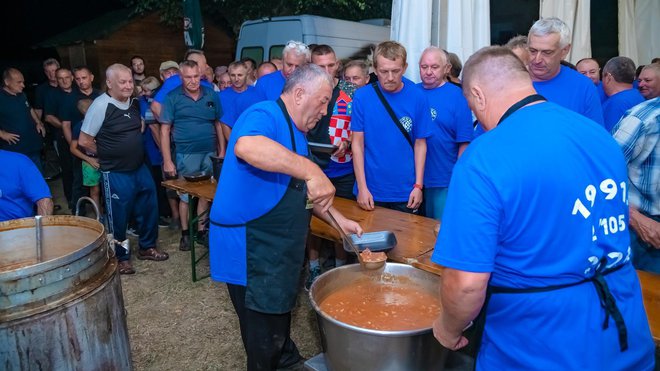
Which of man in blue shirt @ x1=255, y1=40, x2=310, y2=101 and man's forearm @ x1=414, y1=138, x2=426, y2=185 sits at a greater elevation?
man in blue shirt @ x1=255, y1=40, x2=310, y2=101

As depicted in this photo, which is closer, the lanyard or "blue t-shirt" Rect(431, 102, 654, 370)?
"blue t-shirt" Rect(431, 102, 654, 370)

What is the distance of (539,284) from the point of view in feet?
4.60

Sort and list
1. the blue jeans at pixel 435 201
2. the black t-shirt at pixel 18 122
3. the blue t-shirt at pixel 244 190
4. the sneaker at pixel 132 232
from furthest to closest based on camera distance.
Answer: the black t-shirt at pixel 18 122 < the sneaker at pixel 132 232 < the blue jeans at pixel 435 201 < the blue t-shirt at pixel 244 190

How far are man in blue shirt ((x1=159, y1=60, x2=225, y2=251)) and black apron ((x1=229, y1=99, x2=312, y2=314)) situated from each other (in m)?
2.93

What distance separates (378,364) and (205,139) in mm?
3879

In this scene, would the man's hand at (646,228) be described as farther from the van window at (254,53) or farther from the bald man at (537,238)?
the van window at (254,53)

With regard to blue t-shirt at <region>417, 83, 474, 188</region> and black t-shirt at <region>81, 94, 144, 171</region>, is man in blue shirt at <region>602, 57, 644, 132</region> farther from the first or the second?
black t-shirt at <region>81, 94, 144, 171</region>

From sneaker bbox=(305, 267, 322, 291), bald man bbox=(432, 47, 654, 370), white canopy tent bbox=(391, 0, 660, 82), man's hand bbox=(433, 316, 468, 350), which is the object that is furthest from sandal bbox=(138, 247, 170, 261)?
bald man bbox=(432, 47, 654, 370)

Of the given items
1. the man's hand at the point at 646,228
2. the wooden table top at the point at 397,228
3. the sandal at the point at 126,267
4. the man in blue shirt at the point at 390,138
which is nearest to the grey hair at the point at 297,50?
the man in blue shirt at the point at 390,138

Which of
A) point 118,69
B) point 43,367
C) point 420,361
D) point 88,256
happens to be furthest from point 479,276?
point 118,69

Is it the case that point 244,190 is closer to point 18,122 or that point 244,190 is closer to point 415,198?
point 415,198

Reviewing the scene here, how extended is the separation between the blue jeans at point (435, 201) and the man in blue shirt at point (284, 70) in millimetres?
1566

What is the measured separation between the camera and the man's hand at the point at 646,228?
242 centimetres

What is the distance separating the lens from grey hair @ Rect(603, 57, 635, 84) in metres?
4.50
